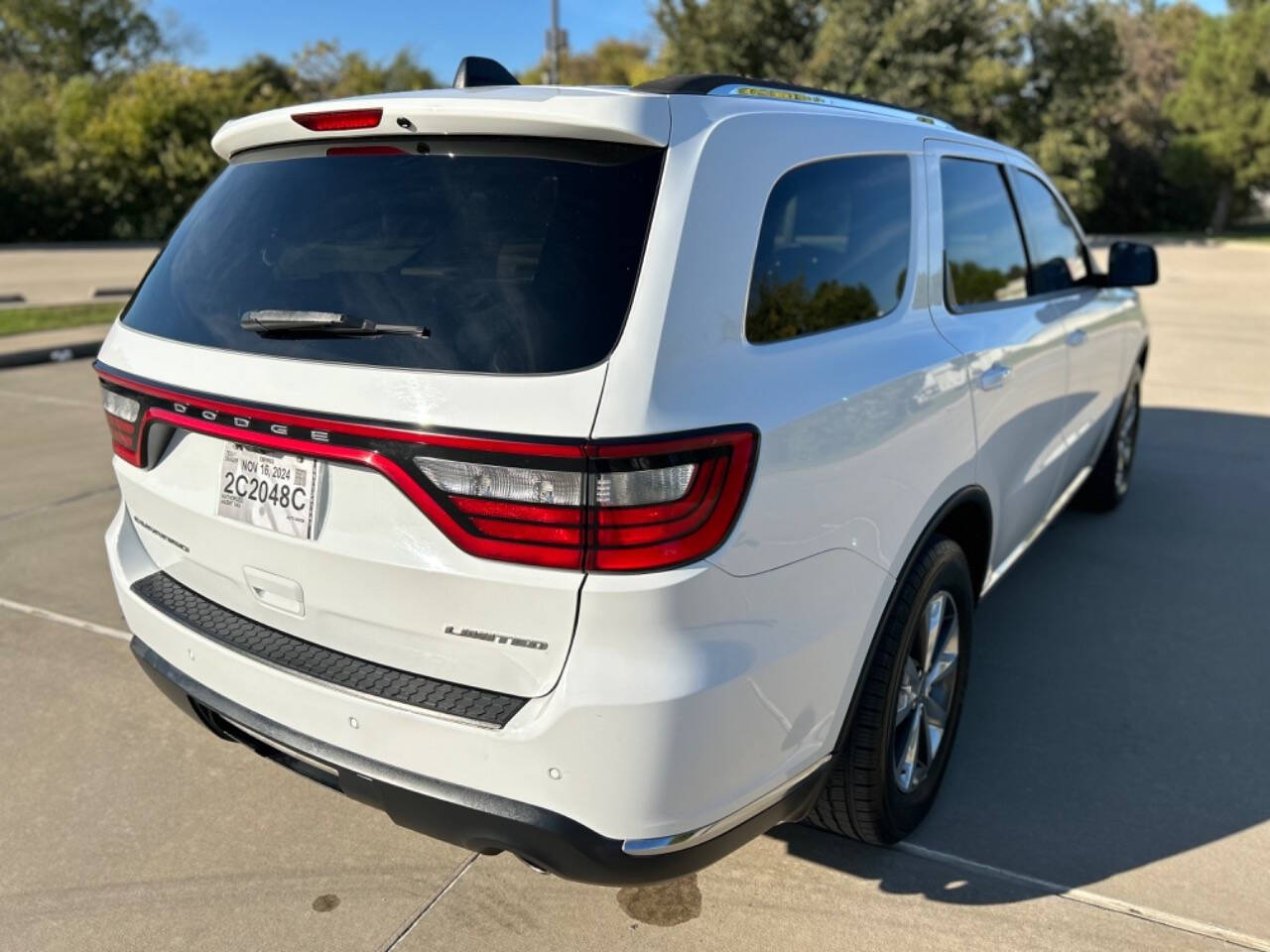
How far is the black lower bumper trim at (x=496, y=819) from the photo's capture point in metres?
1.88

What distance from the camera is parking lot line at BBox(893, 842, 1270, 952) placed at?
239 cm

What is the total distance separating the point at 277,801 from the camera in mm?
2906

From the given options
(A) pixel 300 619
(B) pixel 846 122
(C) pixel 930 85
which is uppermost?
(C) pixel 930 85

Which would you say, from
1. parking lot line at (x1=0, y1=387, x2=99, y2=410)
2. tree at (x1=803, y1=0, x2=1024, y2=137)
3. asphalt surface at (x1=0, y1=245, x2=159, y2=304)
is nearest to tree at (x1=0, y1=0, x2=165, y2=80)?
asphalt surface at (x1=0, y1=245, x2=159, y2=304)

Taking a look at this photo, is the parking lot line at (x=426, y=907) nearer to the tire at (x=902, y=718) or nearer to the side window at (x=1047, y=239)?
the tire at (x=902, y=718)

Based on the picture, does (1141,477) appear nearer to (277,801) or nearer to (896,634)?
(896,634)

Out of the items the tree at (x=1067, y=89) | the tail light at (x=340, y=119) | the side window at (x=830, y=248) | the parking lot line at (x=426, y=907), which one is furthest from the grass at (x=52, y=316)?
the tree at (x=1067, y=89)

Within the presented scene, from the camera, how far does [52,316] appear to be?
481 inches

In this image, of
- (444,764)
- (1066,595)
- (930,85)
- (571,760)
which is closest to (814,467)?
(571,760)

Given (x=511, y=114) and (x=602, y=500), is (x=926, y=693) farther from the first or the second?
(x=511, y=114)

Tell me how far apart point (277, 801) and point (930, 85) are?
28.8m

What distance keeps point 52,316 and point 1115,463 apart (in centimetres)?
1177

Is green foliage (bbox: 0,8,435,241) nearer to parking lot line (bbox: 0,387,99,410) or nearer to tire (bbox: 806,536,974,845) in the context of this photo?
parking lot line (bbox: 0,387,99,410)

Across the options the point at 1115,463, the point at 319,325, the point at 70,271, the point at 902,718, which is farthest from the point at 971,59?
the point at 319,325
